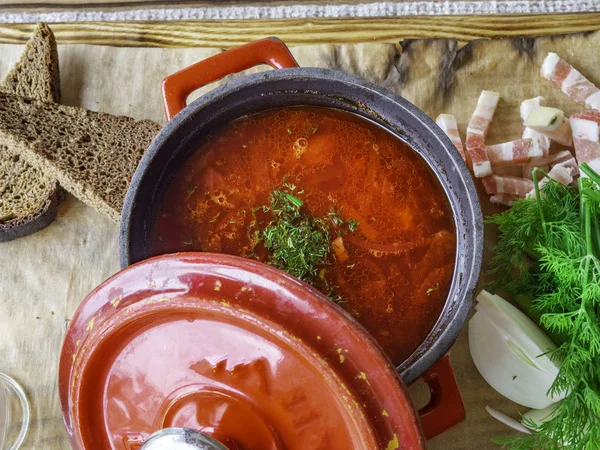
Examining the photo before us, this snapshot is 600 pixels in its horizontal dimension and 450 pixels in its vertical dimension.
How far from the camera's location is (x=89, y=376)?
4.22 feet

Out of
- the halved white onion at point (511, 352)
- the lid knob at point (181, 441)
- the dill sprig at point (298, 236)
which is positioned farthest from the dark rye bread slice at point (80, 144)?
the halved white onion at point (511, 352)

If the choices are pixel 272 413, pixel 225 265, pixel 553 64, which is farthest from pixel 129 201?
pixel 553 64

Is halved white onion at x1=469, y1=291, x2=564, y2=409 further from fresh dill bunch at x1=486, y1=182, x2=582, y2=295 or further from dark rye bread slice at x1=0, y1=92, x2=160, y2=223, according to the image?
dark rye bread slice at x1=0, y1=92, x2=160, y2=223

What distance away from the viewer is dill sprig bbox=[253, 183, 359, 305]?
1473 millimetres

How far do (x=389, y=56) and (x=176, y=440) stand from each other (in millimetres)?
1499

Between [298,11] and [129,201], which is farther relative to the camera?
[298,11]

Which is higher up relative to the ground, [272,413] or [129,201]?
[129,201]

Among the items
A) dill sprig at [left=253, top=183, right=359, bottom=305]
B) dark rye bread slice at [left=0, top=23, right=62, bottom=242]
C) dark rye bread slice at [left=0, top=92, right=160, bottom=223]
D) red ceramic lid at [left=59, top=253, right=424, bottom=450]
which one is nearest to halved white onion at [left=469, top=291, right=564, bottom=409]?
dill sprig at [left=253, top=183, right=359, bottom=305]

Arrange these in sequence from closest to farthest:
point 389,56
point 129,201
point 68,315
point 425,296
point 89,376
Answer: point 89,376 → point 129,201 → point 425,296 → point 68,315 → point 389,56

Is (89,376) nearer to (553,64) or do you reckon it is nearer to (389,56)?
(389,56)

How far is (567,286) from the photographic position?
1.61 meters

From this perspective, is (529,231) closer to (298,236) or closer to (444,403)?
(444,403)

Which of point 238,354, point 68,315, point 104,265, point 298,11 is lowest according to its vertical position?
point 238,354

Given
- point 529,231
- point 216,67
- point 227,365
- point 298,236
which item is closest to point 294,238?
point 298,236
